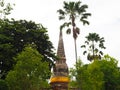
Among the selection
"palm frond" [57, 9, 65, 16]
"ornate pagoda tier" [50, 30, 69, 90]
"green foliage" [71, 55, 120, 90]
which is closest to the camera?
"green foliage" [71, 55, 120, 90]

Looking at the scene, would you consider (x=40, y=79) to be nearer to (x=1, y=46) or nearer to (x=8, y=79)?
(x=8, y=79)

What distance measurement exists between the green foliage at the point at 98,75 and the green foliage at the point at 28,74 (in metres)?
7.68

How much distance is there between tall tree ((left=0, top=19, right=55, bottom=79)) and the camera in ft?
168

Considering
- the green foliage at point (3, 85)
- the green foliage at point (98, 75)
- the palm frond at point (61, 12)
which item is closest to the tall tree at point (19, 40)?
the palm frond at point (61, 12)

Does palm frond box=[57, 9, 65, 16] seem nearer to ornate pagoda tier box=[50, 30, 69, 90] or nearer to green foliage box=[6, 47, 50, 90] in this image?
ornate pagoda tier box=[50, 30, 69, 90]

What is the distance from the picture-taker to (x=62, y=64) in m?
62.1

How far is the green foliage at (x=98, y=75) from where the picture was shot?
45.2 meters

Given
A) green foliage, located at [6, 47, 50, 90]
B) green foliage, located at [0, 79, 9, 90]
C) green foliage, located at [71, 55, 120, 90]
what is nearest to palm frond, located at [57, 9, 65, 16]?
green foliage, located at [71, 55, 120, 90]

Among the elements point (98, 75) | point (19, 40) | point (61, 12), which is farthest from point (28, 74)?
point (61, 12)

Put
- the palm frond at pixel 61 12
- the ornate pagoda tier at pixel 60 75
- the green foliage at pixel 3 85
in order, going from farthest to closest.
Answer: the ornate pagoda tier at pixel 60 75
the palm frond at pixel 61 12
the green foliage at pixel 3 85

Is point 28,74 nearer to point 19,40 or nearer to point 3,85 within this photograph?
point 3,85

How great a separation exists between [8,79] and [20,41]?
16.8 meters

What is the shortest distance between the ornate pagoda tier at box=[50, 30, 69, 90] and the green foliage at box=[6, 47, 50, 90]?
71.0 ft

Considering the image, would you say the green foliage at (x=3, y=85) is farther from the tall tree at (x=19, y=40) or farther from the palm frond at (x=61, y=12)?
the palm frond at (x=61, y=12)
